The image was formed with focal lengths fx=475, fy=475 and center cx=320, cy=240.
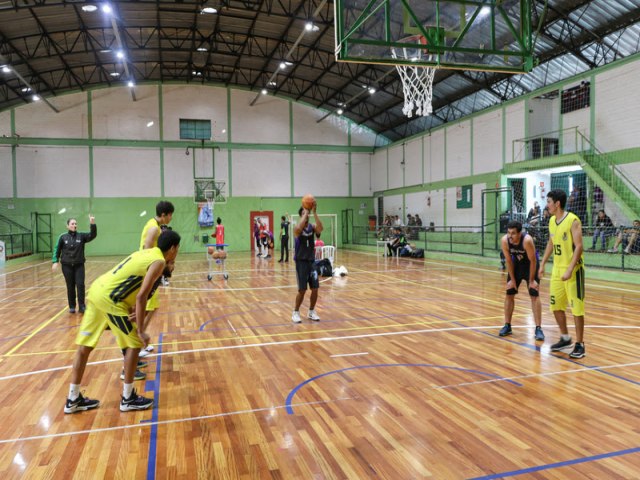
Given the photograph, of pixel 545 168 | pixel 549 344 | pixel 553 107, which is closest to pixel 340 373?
pixel 549 344

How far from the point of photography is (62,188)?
25094mm

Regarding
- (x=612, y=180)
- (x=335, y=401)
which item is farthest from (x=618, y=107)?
(x=335, y=401)

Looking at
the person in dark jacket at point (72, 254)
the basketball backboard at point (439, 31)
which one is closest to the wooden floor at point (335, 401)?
the person in dark jacket at point (72, 254)

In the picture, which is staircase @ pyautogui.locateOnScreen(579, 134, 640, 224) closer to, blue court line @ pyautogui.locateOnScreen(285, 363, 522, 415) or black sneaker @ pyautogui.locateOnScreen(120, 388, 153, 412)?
blue court line @ pyautogui.locateOnScreen(285, 363, 522, 415)

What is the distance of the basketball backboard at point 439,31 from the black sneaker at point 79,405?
6.98m

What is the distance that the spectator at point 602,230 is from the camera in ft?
45.0

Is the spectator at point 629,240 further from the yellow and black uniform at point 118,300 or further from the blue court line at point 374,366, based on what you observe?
the yellow and black uniform at point 118,300

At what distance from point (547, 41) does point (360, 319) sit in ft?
47.3

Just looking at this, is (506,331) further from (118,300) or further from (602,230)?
(602,230)

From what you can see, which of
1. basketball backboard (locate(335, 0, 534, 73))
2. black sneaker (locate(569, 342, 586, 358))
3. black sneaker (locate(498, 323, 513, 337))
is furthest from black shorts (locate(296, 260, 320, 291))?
basketball backboard (locate(335, 0, 534, 73))

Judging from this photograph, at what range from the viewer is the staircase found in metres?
14.5

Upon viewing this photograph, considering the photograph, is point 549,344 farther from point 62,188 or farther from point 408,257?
point 62,188

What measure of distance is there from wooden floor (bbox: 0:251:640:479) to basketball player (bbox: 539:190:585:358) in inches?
10.7

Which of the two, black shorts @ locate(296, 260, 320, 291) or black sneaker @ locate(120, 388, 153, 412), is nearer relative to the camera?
black sneaker @ locate(120, 388, 153, 412)
